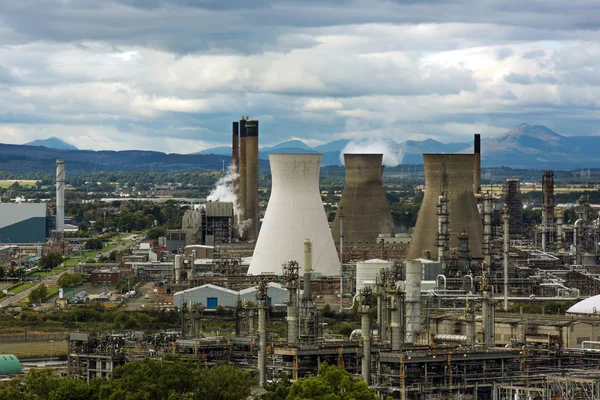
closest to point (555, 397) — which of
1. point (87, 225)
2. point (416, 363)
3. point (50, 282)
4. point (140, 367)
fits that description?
point (416, 363)

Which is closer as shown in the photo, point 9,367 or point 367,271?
point 9,367

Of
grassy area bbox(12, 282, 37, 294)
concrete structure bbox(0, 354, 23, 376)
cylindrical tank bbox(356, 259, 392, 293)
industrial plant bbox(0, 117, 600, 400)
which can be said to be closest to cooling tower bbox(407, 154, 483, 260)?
industrial plant bbox(0, 117, 600, 400)

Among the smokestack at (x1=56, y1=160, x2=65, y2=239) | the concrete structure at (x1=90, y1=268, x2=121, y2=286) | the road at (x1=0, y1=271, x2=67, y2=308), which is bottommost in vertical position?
the road at (x1=0, y1=271, x2=67, y2=308)

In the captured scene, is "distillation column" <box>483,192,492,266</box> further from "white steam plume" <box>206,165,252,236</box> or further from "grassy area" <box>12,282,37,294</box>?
"white steam plume" <box>206,165,252,236</box>

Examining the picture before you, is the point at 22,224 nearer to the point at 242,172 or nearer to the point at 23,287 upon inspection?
the point at 242,172

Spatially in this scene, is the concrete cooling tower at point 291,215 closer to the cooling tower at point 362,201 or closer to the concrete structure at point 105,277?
the concrete structure at point 105,277

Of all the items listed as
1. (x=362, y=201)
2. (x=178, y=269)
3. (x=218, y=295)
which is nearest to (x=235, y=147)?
(x=362, y=201)

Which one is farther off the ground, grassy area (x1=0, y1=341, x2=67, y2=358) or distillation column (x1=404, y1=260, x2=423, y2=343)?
distillation column (x1=404, y1=260, x2=423, y2=343)
